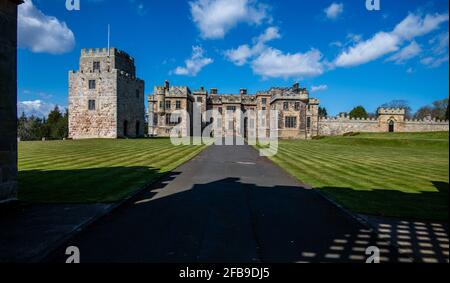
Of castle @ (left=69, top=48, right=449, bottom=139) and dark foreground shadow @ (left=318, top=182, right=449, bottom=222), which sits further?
castle @ (left=69, top=48, right=449, bottom=139)

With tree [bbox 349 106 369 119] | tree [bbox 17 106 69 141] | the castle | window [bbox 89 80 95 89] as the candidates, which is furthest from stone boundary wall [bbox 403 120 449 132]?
tree [bbox 17 106 69 141]

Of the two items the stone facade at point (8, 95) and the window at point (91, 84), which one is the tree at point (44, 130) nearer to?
the window at point (91, 84)

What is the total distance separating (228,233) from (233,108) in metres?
58.6

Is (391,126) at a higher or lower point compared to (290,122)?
lower

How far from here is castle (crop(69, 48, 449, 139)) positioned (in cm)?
4262

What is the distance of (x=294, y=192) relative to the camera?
925 centimetres

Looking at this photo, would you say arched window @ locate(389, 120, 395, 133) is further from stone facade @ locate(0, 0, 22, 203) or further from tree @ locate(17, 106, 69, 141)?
tree @ locate(17, 106, 69, 141)

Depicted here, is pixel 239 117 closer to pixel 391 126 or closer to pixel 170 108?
pixel 170 108

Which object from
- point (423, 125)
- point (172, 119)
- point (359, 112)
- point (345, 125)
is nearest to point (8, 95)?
point (172, 119)

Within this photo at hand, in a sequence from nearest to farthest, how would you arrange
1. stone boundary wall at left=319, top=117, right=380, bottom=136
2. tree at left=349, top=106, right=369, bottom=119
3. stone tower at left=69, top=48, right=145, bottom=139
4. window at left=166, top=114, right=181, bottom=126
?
1. stone tower at left=69, top=48, right=145, bottom=139
2. window at left=166, top=114, right=181, bottom=126
3. stone boundary wall at left=319, top=117, right=380, bottom=136
4. tree at left=349, top=106, right=369, bottom=119

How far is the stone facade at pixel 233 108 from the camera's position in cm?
5300

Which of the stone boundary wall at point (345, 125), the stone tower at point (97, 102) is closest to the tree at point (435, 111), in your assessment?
the stone boundary wall at point (345, 125)

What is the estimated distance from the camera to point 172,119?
5791 cm
